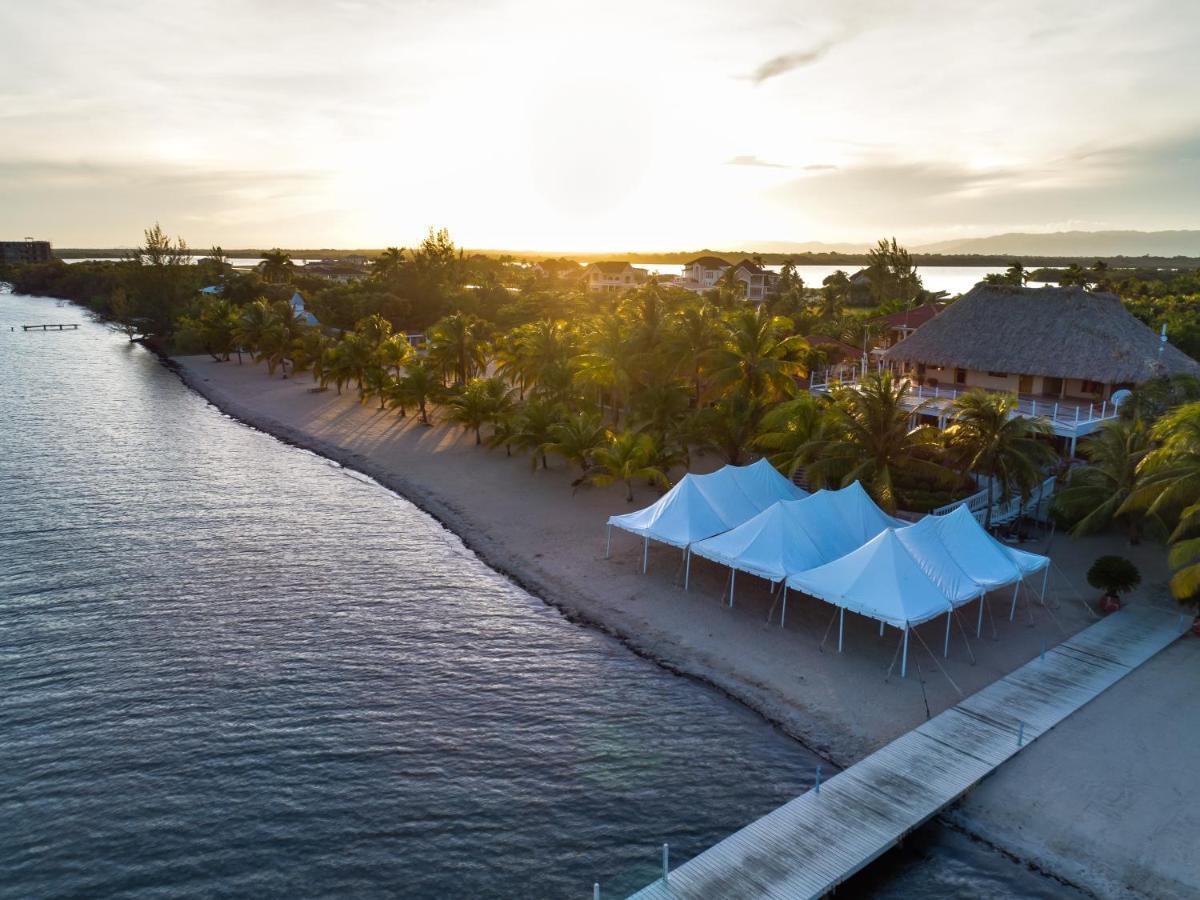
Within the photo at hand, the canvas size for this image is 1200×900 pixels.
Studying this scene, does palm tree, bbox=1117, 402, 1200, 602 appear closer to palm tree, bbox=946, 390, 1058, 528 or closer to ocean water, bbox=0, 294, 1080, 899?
palm tree, bbox=946, 390, 1058, 528

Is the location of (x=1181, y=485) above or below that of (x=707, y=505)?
above

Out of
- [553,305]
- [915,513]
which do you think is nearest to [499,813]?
[915,513]

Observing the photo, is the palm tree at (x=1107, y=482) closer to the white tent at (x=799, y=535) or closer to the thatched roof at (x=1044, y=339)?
the thatched roof at (x=1044, y=339)

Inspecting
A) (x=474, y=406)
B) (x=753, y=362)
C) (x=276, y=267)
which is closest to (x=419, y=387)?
(x=474, y=406)

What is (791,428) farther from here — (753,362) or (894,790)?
(894,790)

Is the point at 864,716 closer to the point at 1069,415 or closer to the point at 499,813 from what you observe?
the point at 499,813

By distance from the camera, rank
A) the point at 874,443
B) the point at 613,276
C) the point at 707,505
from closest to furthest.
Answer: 1. the point at 707,505
2. the point at 874,443
3. the point at 613,276
